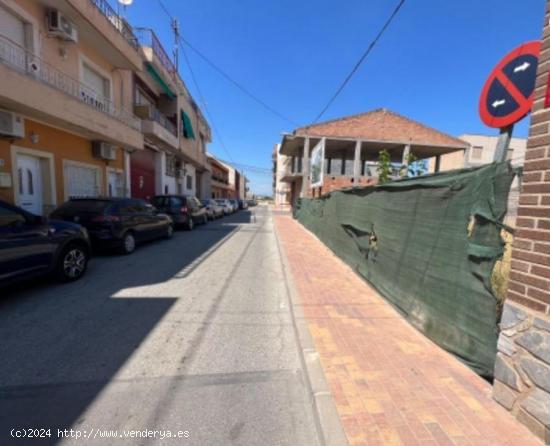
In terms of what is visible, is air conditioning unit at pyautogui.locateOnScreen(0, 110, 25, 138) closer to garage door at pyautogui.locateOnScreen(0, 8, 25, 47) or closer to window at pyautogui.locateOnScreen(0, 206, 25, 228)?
garage door at pyautogui.locateOnScreen(0, 8, 25, 47)

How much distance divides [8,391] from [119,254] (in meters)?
5.66

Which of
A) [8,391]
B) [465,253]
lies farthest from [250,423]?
[465,253]

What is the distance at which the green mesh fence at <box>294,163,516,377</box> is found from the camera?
251cm

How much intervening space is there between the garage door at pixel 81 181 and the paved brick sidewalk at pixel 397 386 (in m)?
10.2

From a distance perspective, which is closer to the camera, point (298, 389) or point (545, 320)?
point (545, 320)

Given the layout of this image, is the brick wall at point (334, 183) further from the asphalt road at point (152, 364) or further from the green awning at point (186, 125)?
the asphalt road at point (152, 364)

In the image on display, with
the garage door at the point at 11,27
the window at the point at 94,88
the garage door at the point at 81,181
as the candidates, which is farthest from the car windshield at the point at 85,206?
the window at the point at 94,88

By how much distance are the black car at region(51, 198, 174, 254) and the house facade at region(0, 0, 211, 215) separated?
7.02ft

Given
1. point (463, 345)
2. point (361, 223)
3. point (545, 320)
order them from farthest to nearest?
1. point (361, 223)
2. point (463, 345)
3. point (545, 320)

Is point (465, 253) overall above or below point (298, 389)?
above

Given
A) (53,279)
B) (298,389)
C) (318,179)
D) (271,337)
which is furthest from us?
(318,179)

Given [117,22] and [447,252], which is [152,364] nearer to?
[447,252]

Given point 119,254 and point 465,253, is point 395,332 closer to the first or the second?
point 465,253

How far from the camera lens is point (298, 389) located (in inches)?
99.3
